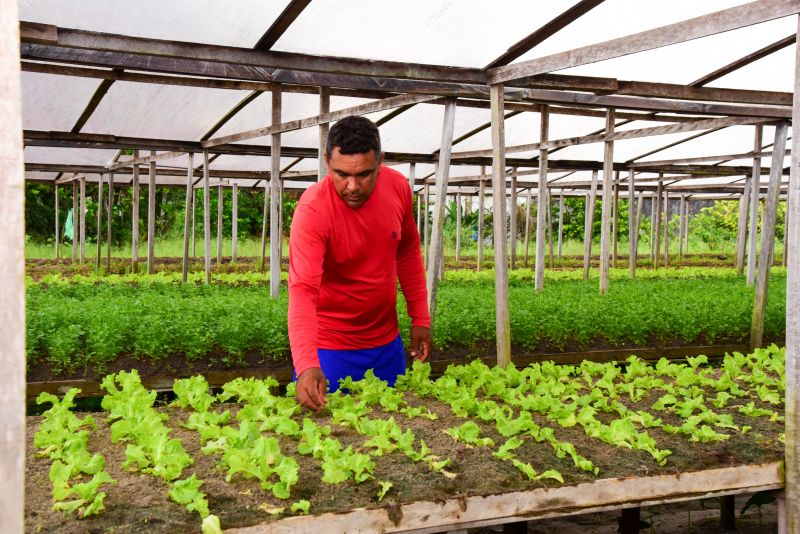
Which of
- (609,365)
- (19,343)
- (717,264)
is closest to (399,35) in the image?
(609,365)

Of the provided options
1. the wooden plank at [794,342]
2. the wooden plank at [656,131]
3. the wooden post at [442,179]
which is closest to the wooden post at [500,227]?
the wooden post at [442,179]

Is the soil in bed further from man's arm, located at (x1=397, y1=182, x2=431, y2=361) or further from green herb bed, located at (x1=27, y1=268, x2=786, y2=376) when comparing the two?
green herb bed, located at (x1=27, y1=268, x2=786, y2=376)

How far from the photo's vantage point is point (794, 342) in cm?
329

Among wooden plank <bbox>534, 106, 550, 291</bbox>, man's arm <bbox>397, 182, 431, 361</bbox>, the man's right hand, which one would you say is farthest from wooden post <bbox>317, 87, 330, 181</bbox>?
the man's right hand

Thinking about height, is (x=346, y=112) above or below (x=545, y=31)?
below

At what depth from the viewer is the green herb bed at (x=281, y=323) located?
593 cm

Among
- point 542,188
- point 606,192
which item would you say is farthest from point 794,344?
point 542,188

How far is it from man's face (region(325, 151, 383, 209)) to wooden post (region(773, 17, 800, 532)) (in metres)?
1.89

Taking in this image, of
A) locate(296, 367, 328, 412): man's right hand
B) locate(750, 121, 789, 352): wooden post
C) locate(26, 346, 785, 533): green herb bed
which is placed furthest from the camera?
locate(750, 121, 789, 352): wooden post

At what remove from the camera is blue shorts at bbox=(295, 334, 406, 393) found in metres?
4.18

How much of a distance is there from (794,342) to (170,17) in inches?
179

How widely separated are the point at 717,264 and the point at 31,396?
67.5 ft

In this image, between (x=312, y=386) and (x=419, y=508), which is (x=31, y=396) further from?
(x=419, y=508)

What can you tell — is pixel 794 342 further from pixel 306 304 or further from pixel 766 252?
pixel 766 252
